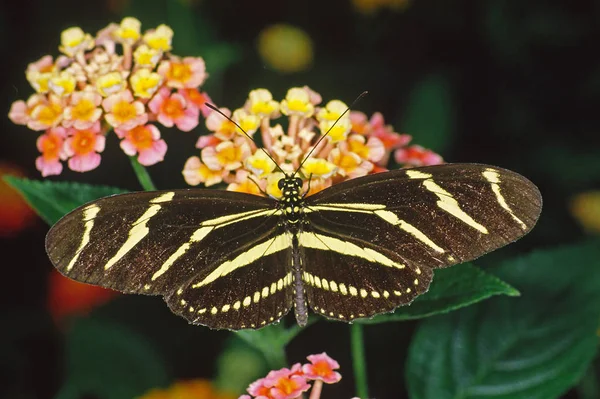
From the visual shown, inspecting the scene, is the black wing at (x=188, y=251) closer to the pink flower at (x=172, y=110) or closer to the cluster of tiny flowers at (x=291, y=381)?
the cluster of tiny flowers at (x=291, y=381)

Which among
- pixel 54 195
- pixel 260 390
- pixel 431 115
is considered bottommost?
pixel 260 390

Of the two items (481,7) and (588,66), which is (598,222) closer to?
(588,66)

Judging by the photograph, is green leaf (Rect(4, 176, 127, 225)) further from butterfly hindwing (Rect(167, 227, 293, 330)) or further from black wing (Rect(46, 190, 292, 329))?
butterfly hindwing (Rect(167, 227, 293, 330))

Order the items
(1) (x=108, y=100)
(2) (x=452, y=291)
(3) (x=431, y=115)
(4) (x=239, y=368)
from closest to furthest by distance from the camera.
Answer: (2) (x=452, y=291)
(1) (x=108, y=100)
(4) (x=239, y=368)
(3) (x=431, y=115)

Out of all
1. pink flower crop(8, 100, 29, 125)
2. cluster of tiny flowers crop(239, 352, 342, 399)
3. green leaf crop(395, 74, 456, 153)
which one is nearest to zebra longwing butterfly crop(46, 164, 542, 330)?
cluster of tiny flowers crop(239, 352, 342, 399)

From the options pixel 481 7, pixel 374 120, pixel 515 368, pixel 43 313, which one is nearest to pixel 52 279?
pixel 43 313

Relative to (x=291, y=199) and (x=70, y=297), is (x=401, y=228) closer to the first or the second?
(x=291, y=199)

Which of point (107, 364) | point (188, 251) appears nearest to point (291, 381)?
point (188, 251)

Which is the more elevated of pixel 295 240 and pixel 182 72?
pixel 182 72
